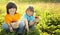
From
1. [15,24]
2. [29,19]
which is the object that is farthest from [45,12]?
[15,24]

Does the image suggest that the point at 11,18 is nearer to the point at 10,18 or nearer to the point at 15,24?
the point at 10,18

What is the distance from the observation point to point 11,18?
3.15 metres

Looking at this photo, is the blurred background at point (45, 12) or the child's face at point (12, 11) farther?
the blurred background at point (45, 12)

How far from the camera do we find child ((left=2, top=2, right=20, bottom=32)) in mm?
3125

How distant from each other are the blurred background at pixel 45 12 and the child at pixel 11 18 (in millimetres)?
761

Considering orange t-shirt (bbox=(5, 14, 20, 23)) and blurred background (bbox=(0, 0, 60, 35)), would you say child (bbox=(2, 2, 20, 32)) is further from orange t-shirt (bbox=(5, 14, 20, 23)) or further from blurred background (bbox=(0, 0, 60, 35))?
blurred background (bbox=(0, 0, 60, 35))

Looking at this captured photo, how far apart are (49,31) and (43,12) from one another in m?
0.52

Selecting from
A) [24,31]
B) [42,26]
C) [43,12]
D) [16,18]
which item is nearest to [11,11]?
[16,18]

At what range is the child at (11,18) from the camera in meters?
3.12

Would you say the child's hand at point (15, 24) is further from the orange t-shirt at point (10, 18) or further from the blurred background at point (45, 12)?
the blurred background at point (45, 12)

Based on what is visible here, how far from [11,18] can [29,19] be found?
30cm

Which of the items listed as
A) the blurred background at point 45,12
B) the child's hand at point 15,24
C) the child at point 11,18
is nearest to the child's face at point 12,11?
the child at point 11,18

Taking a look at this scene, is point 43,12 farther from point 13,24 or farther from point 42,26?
point 13,24

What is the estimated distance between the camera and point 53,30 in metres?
4.23
